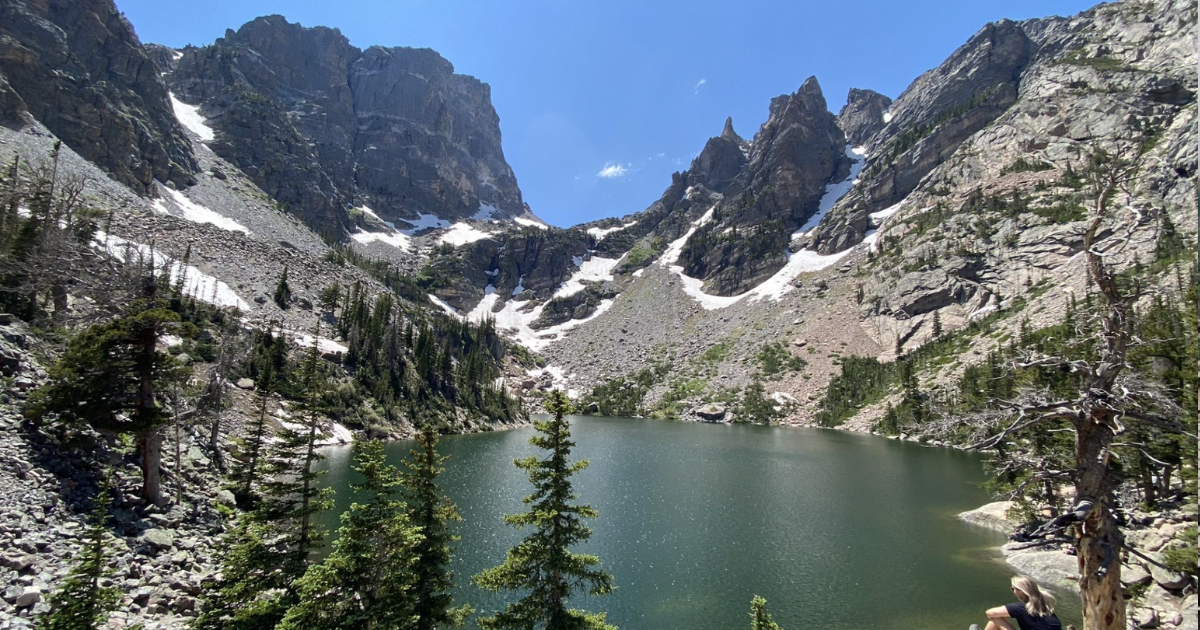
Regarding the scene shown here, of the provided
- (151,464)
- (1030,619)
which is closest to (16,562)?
(151,464)

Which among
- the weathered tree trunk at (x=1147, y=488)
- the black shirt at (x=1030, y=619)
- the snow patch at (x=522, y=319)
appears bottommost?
the weathered tree trunk at (x=1147, y=488)

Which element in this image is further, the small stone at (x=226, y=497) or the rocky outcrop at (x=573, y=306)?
the rocky outcrop at (x=573, y=306)

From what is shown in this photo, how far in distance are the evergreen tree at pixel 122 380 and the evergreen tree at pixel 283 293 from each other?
208 feet

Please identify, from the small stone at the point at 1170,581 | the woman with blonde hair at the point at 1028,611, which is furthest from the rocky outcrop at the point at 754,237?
the woman with blonde hair at the point at 1028,611

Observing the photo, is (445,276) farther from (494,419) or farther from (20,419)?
(20,419)

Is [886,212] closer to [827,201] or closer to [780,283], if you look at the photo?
[827,201]

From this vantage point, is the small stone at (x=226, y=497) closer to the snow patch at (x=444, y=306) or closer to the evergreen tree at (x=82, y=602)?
the evergreen tree at (x=82, y=602)

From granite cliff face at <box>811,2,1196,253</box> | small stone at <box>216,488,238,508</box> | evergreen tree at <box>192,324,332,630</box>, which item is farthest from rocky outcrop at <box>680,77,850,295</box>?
evergreen tree at <box>192,324,332,630</box>

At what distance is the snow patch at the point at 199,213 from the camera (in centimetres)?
10264

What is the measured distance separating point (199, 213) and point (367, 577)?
120877 millimetres

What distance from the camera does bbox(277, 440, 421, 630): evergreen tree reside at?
13.9 metres

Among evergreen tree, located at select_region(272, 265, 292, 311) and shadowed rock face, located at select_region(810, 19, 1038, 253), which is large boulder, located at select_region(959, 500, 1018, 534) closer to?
evergreen tree, located at select_region(272, 265, 292, 311)

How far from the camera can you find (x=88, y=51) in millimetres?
116375

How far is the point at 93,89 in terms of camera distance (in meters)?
102
